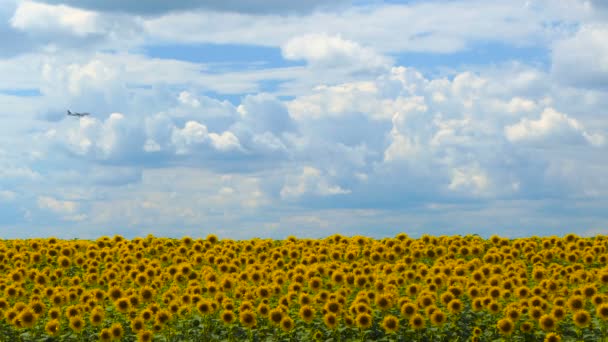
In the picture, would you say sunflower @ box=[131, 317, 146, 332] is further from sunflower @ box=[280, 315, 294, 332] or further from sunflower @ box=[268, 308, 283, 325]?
sunflower @ box=[280, 315, 294, 332]

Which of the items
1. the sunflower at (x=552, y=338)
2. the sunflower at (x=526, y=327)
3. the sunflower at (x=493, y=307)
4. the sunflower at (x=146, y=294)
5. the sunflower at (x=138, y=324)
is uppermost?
the sunflower at (x=146, y=294)

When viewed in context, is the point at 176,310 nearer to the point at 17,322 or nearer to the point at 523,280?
the point at 17,322

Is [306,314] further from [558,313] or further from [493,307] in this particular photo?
[558,313]

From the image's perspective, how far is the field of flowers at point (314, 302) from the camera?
17719 millimetres

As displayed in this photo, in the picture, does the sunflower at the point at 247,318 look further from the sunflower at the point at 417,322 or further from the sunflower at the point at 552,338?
the sunflower at the point at 552,338

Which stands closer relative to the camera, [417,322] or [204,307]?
[417,322]

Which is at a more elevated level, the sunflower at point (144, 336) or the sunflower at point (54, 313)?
the sunflower at point (54, 313)

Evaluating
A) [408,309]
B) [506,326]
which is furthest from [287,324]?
[506,326]

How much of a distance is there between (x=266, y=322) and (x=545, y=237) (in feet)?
54.0

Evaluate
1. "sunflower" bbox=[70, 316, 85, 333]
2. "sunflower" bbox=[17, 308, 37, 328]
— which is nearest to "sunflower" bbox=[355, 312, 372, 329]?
"sunflower" bbox=[70, 316, 85, 333]

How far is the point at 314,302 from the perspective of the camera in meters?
18.7

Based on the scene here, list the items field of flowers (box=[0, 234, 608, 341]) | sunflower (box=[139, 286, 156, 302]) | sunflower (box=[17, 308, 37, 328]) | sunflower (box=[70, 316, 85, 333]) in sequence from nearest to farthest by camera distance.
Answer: field of flowers (box=[0, 234, 608, 341]) < sunflower (box=[70, 316, 85, 333]) < sunflower (box=[17, 308, 37, 328]) < sunflower (box=[139, 286, 156, 302])

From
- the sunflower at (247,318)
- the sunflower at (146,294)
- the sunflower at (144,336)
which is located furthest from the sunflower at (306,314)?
the sunflower at (146,294)

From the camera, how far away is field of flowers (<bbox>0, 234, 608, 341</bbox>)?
58.1 feet
